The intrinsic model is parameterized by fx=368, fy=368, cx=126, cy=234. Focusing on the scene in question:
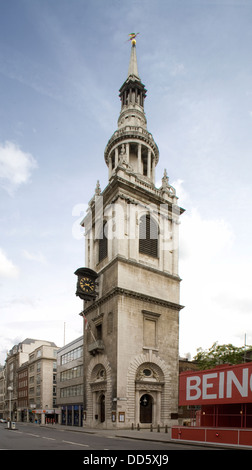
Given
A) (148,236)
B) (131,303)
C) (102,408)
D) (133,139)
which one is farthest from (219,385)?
(133,139)

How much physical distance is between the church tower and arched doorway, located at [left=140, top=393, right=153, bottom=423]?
10cm

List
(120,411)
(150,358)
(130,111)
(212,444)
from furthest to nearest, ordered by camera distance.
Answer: (130,111)
(150,358)
(120,411)
(212,444)

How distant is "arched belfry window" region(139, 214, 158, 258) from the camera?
46.5 metres

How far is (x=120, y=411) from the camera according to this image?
3678 cm

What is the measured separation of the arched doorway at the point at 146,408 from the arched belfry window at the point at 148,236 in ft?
54.9

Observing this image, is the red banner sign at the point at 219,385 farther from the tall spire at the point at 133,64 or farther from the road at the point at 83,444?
the tall spire at the point at 133,64

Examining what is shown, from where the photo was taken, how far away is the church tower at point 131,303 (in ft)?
129

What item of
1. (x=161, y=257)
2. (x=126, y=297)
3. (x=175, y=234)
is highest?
(x=175, y=234)

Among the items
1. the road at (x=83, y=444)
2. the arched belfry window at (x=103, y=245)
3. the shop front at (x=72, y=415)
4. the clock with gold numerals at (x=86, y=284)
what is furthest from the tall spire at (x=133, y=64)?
the road at (x=83, y=444)

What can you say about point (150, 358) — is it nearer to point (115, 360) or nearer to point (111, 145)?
point (115, 360)

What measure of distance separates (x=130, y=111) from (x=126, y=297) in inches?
1375

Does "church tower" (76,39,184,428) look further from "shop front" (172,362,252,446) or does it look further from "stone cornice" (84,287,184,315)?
"shop front" (172,362,252,446)

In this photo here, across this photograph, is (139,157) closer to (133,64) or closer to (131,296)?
(131,296)
